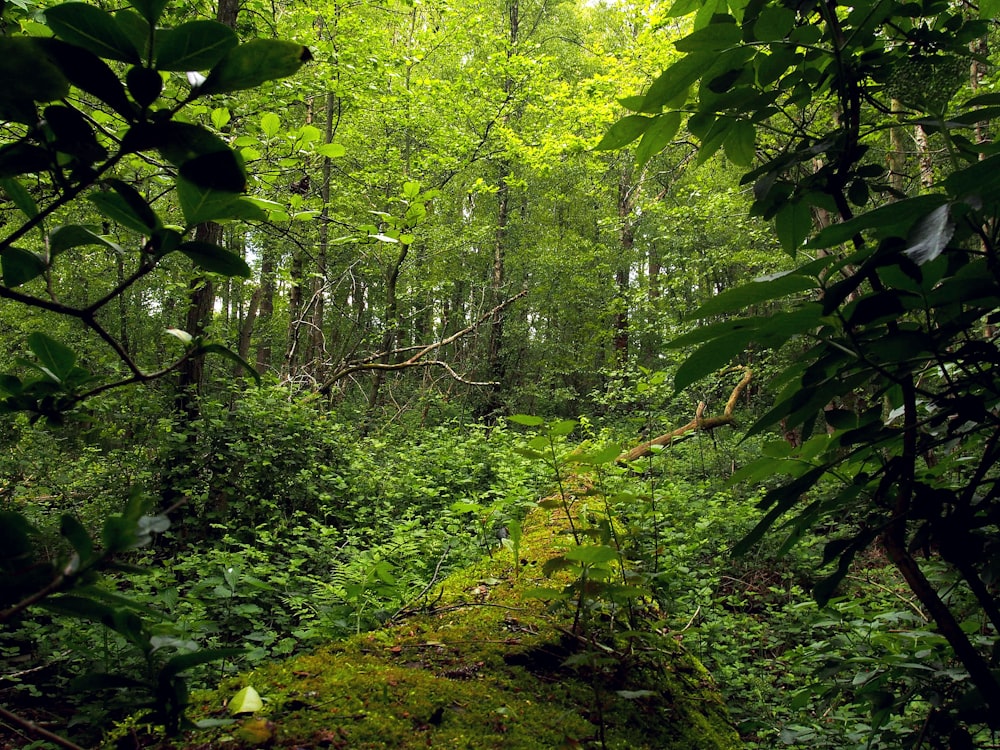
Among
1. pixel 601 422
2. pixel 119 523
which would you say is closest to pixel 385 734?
pixel 119 523

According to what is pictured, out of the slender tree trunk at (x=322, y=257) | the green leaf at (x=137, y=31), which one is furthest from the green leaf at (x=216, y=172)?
the slender tree trunk at (x=322, y=257)

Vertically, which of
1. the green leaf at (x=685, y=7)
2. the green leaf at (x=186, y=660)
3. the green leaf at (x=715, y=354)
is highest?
the green leaf at (x=685, y=7)

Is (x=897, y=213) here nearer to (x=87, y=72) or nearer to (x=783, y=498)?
(x=783, y=498)

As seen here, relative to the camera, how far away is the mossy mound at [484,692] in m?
1.20

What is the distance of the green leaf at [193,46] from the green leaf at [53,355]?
1.51 feet

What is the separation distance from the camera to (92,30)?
53 cm

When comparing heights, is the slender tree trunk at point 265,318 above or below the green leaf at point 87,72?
above

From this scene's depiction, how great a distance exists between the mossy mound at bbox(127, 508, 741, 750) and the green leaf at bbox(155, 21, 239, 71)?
41.5 inches

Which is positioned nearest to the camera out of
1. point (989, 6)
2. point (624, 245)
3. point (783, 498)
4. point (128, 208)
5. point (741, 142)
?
point (128, 208)

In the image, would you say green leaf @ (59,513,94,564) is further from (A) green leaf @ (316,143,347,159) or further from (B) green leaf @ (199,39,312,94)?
(A) green leaf @ (316,143,347,159)

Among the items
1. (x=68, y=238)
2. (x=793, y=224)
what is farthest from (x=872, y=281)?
(x=68, y=238)

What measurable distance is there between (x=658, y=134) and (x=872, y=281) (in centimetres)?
53

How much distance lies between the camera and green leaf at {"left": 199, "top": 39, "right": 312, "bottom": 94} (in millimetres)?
550

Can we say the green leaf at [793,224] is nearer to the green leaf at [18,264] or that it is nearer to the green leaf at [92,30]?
the green leaf at [92,30]
